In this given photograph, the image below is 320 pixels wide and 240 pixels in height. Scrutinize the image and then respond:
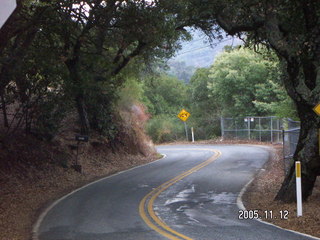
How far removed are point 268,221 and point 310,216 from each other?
0.89 m

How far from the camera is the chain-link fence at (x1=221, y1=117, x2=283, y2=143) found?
34469mm

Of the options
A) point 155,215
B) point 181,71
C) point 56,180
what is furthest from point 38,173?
point 181,71

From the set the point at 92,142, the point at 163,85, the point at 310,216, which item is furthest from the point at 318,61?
the point at 163,85

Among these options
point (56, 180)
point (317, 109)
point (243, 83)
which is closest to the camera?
point (317, 109)

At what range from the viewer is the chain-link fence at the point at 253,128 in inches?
1357

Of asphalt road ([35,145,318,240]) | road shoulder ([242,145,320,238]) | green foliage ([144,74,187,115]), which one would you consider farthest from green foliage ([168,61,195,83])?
road shoulder ([242,145,320,238])

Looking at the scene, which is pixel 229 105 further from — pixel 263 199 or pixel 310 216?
pixel 310 216

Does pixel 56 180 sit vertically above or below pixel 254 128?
below

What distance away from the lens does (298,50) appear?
35.8 feet

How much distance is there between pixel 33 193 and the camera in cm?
1430
